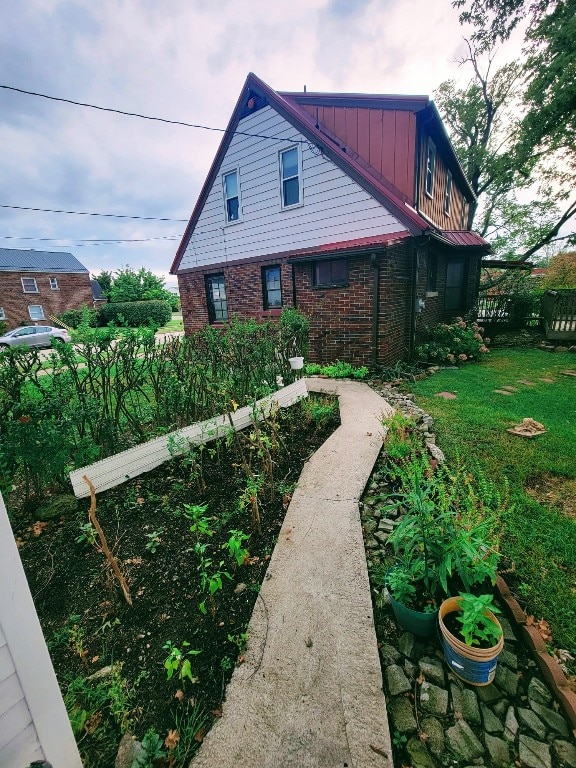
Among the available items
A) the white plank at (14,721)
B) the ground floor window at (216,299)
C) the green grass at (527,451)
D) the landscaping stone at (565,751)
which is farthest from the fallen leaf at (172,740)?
the ground floor window at (216,299)

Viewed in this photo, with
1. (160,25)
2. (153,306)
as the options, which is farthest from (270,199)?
(153,306)

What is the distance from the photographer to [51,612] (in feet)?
6.97

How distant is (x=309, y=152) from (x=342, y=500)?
8673mm

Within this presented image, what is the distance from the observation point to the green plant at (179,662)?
155 centimetres

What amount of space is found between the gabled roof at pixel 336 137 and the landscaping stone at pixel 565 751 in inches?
282

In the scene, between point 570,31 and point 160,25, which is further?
point 570,31

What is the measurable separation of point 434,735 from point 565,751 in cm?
56

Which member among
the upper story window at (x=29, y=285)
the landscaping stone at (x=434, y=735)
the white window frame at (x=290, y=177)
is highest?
the white window frame at (x=290, y=177)

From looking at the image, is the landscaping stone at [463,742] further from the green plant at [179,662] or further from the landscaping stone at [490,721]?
the green plant at [179,662]

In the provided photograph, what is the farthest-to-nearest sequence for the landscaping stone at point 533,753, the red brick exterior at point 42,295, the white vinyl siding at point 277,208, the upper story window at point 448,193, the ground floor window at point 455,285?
the red brick exterior at point 42,295 → the ground floor window at point 455,285 → the upper story window at point 448,193 → the white vinyl siding at point 277,208 → the landscaping stone at point 533,753

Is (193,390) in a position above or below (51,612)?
above

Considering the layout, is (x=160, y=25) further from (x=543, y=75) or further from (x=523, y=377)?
(x=543, y=75)

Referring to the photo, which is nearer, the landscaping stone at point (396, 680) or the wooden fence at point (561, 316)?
the landscaping stone at point (396, 680)

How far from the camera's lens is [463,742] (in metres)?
1.46
